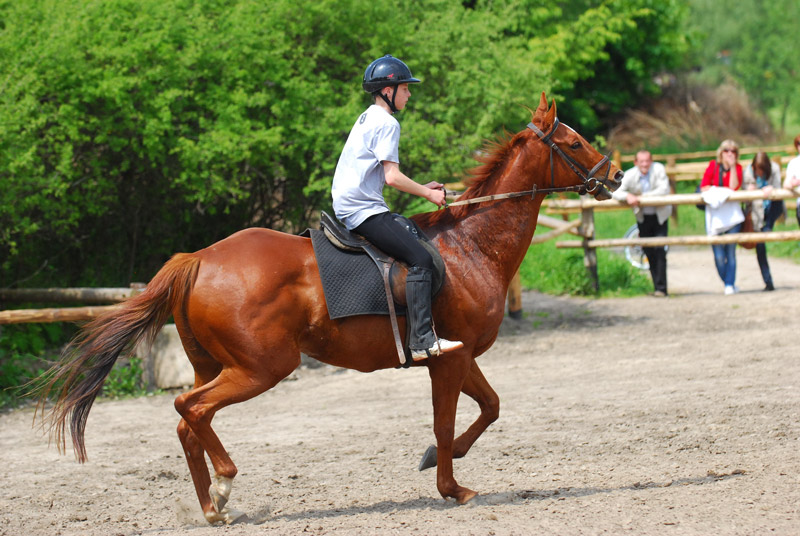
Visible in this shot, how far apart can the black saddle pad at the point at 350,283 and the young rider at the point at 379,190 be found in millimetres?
156

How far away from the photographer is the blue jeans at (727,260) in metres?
13.6

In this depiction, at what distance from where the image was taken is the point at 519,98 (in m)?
12.1

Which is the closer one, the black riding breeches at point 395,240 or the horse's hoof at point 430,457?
the black riding breeches at point 395,240

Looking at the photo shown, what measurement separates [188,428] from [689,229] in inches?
668

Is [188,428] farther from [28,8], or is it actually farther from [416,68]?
[416,68]

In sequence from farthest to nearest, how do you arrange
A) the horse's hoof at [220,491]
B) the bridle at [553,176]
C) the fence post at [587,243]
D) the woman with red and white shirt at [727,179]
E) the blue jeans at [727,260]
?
1. the fence post at [587,243]
2. the blue jeans at [727,260]
3. the woman with red and white shirt at [727,179]
4. the bridle at [553,176]
5. the horse's hoof at [220,491]

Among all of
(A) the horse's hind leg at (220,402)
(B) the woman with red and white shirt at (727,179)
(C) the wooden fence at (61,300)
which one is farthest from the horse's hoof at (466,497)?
(B) the woman with red and white shirt at (727,179)

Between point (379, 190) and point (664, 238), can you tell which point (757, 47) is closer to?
point (664, 238)

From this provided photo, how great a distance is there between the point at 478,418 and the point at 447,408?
373 millimetres

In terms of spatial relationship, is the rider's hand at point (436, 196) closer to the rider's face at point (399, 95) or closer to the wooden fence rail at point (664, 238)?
the rider's face at point (399, 95)

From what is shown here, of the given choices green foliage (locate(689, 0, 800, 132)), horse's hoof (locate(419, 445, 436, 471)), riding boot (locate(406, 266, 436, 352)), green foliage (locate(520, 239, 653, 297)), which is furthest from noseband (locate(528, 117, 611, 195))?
green foliage (locate(689, 0, 800, 132))

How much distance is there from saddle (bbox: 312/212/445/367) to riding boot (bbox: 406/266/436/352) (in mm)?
91

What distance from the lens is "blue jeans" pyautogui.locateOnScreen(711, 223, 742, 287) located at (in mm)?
13594

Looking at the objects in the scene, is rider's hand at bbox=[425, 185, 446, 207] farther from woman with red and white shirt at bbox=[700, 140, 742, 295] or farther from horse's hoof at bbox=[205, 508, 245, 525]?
woman with red and white shirt at bbox=[700, 140, 742, 295]
